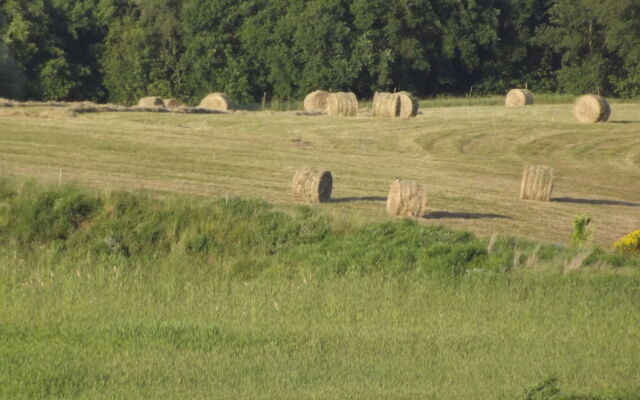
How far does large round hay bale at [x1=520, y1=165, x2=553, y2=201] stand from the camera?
101 feet

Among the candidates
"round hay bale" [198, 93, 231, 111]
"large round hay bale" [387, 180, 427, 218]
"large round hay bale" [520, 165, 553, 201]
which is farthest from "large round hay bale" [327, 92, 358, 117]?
"large round hay bale" [387, 180, 427, 218]

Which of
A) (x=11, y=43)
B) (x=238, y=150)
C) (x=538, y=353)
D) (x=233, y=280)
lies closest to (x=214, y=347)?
(x=538, y=353)

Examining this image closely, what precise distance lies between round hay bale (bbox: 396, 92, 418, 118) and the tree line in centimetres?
1714

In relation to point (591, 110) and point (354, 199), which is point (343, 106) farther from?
point (354, 199)

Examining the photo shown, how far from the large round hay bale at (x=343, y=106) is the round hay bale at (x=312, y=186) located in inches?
973

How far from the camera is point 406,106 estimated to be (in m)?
52.3

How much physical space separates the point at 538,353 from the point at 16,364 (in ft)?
19.8

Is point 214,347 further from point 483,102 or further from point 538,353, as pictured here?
point 483,102

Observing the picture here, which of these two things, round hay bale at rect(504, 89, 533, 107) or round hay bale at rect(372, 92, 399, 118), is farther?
round hay bale at rect(504, 89, 533, 107)

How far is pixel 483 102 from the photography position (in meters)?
68.3

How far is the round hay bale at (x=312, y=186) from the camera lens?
90.7 ft

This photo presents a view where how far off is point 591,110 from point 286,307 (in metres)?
35.4

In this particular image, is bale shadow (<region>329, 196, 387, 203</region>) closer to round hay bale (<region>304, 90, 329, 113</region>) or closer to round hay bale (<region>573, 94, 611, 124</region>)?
round hay bale (<region>573, 94, 611, 124</region>)

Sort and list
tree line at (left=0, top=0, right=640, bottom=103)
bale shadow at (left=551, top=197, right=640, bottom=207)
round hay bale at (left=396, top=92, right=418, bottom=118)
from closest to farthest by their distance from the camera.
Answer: bale shadow at (left=551, top=197, right=640, bottom=207) < round hay bale at (left=396, top=92, right=418, bottom=118) < tree line at (left=0, top=0, right=640, bottom=103)
